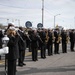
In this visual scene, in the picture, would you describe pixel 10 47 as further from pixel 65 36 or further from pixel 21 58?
pixel 65 36

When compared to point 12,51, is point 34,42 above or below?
above

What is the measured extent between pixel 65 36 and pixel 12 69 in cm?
1245

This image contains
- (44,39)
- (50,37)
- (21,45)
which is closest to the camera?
(21,45)

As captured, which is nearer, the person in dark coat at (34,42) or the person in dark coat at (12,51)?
the person in dark coat at (12,51)

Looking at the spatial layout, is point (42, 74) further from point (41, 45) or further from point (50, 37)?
point (50, 37)

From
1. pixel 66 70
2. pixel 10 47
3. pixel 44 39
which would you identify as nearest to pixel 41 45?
pixel 44 39

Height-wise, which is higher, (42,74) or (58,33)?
(58,33)

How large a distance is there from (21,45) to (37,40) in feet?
8.86

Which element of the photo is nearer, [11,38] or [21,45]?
[11,38]

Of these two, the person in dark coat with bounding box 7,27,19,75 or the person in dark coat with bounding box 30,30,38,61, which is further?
the person in dark coat with bounding box 30,30,38,61

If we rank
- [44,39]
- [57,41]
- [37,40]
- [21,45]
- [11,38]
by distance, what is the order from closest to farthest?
[11,38] < [21,45] < [37,40] < [44,39] < [57,41]

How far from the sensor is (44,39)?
18.5 m

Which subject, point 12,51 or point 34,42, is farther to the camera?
point 34,42

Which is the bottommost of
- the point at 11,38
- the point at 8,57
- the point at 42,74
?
the point at 42,74
